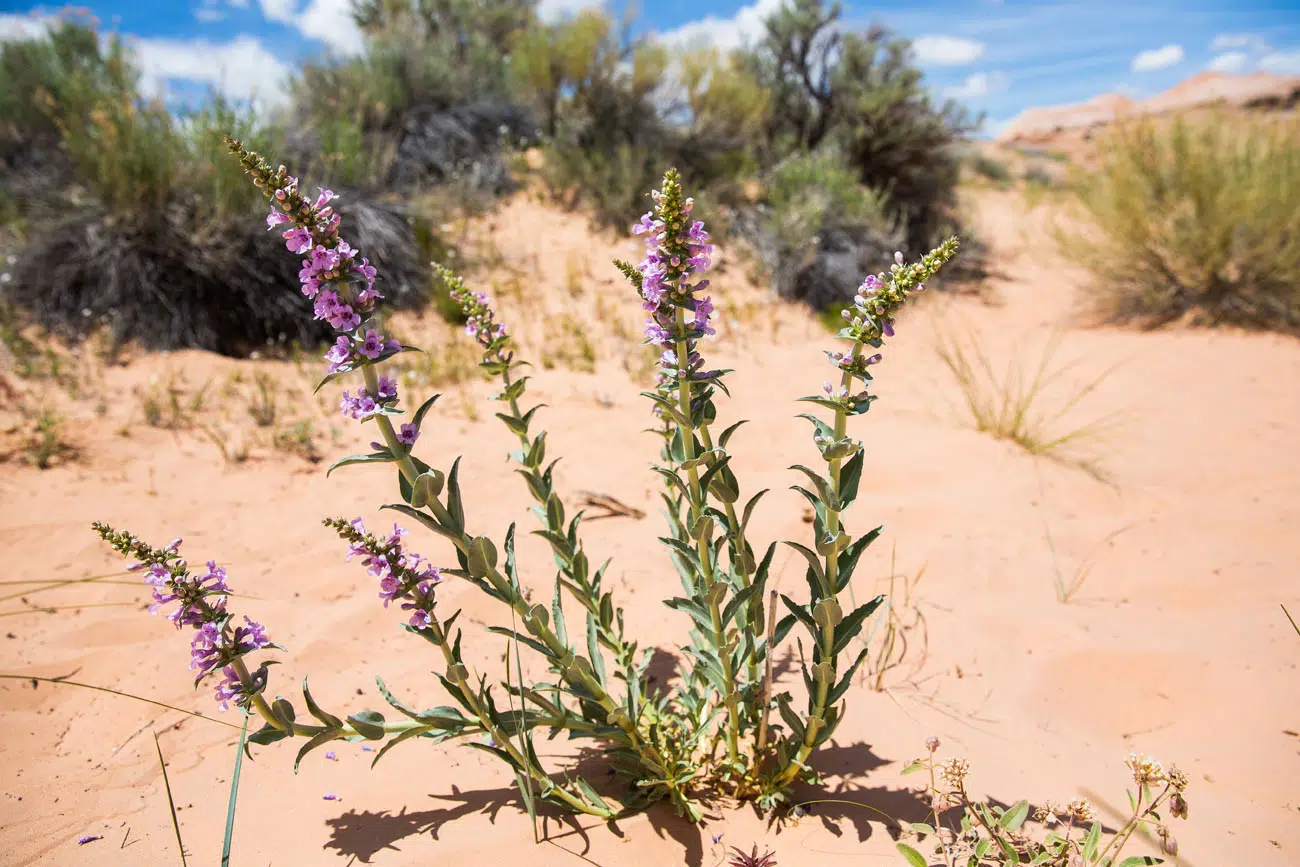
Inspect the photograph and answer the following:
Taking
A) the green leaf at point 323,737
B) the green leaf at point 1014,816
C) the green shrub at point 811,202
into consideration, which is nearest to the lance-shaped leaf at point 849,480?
the green leaf at point 1014,816

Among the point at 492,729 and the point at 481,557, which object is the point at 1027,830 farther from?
the point at 481,557

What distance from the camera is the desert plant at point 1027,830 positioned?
1.55 meters

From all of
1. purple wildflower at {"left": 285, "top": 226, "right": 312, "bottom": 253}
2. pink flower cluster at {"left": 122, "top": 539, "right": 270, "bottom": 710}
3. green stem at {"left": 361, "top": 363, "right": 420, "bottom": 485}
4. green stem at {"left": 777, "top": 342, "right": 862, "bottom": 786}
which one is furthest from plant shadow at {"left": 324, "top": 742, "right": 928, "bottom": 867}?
purple wildflower at {"left": 285, "top": 226, "right": 312, "bottom": 253}

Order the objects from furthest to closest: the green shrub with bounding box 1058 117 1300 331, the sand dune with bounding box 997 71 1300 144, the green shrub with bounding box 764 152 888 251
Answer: the sand dune with bounding box 997 71 1300 144 < the green shrub with bounding box 764 152 888 251 < the green shrub with bounding box 1058 117 1300 331

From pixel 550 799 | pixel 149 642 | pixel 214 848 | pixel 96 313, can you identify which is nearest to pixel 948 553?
pixel 550 799

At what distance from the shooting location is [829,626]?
1.58 m

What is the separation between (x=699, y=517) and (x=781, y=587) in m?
1.44

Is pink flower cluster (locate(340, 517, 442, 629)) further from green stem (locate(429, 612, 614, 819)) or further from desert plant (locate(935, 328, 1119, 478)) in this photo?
desert plant (locate(935, 328, 1119, 478))

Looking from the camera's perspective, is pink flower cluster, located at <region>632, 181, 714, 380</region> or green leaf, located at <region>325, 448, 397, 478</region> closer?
green leaf, located at <region>325, 448, 397, 478</region>

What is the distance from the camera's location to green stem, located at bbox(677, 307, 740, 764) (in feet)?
5.05

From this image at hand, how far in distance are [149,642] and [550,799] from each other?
173 cm

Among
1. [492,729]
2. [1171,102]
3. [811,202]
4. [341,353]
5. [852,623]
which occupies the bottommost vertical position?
[492,729]

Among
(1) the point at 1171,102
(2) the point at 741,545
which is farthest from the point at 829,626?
(1) the point at 1171,102

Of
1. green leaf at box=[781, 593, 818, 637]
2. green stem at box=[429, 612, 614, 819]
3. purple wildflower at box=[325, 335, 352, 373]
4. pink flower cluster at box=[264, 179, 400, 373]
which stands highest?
pink flower cluster at box=[264, 179, 400, 373]
